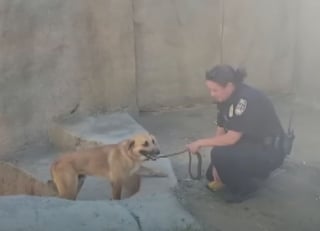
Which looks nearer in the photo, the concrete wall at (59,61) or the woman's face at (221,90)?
the woman's face at (221,90)

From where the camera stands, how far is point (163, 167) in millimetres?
6438

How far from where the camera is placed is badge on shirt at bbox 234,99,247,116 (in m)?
5.62

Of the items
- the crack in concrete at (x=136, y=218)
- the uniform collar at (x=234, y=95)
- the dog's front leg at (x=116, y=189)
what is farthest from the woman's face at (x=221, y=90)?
the crack in concrete at (x=136, y=218)

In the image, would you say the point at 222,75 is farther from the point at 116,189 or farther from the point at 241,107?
the point at 116,189

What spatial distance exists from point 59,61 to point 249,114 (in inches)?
108

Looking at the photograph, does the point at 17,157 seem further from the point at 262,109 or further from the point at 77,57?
the point at 262,109

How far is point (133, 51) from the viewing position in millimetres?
8227

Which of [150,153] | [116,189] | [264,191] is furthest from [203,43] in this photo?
[116,189]

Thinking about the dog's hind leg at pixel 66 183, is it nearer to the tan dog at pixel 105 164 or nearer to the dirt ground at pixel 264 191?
the tan dog at pixel 105 164

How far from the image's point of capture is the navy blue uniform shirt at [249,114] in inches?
222

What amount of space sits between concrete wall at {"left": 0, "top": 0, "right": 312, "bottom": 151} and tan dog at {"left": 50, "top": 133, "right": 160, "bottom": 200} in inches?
66.4

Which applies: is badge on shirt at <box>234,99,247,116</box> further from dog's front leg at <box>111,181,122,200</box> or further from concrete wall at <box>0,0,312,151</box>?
concrete wall at <box>0,0,312,151</box>

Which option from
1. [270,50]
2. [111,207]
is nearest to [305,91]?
[270,50]

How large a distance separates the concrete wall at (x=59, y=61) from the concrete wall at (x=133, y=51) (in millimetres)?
11
